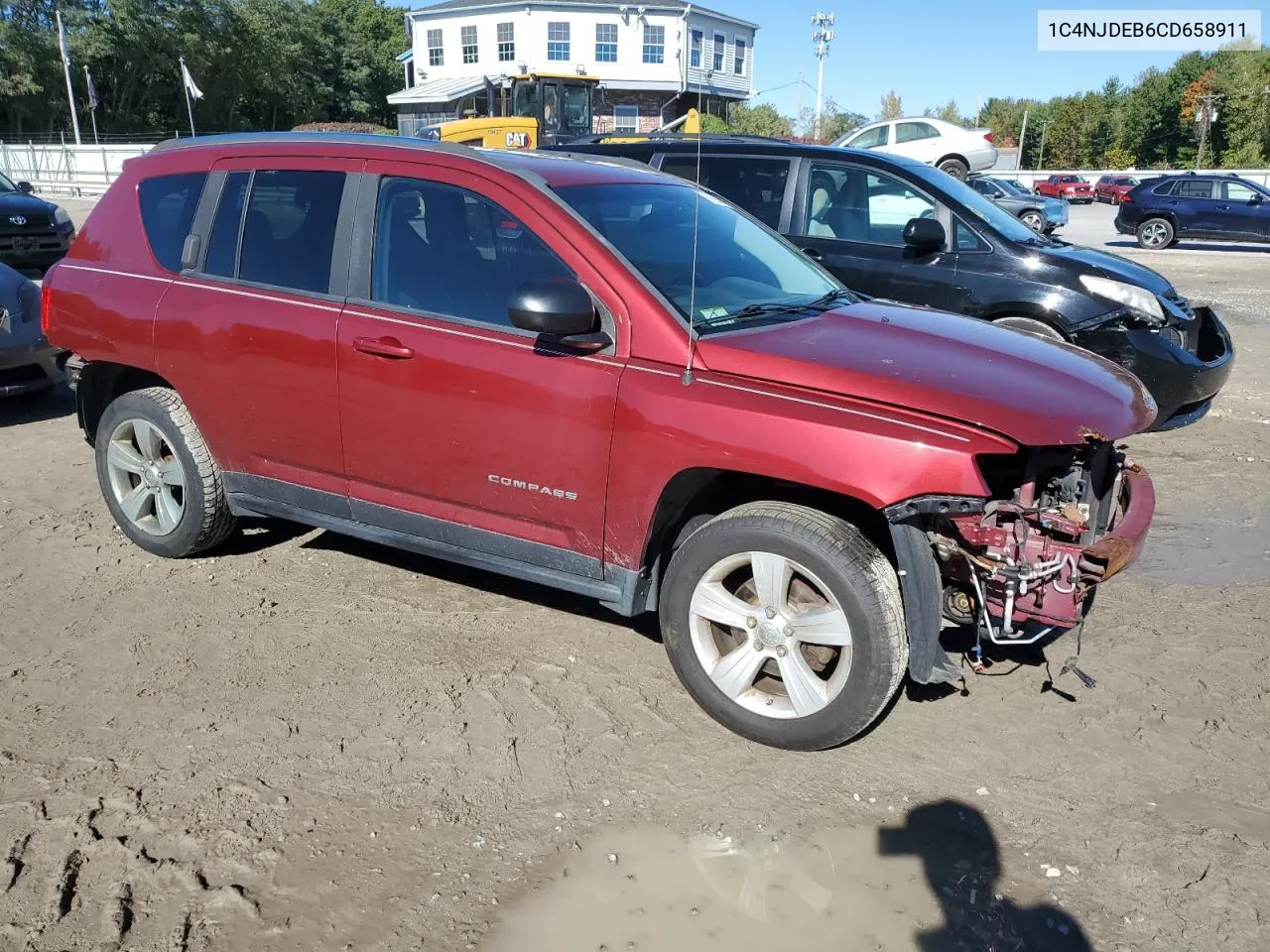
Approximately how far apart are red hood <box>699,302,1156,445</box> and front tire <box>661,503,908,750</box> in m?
0.45

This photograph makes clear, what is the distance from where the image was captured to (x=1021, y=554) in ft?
10.1

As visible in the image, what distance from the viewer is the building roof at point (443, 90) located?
4694cm

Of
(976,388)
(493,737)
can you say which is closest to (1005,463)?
(976,388)

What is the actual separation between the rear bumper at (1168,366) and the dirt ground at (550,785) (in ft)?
5.48

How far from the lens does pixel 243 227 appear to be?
4.38m

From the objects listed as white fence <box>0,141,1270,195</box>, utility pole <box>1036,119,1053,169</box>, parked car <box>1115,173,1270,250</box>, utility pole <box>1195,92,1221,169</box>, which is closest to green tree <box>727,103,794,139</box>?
parked car <box>1115,173,1270,250</box>

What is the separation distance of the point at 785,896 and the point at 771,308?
213 centimetres

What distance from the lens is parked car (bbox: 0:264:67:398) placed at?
7020mm

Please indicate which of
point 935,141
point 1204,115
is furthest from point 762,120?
point 1204,115

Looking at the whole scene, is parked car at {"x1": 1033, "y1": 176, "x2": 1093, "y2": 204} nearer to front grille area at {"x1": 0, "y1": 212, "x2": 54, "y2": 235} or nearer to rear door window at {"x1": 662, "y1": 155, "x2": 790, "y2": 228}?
front grille area at {"x1": 0, "y1": 212, "x2": 54, "y2": 235}

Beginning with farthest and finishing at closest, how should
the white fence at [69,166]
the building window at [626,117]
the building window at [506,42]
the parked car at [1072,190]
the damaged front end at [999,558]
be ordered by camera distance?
the building window at [626,117]
the building window at [506,42]
the parked car at [1072,190]
the white fence at [69,166]
the damaged front end at [999,558]

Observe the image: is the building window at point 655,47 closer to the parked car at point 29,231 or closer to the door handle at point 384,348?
the parked car at point 29,231

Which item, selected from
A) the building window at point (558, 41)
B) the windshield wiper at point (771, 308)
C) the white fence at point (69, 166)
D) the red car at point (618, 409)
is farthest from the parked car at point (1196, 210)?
the building window at point (558, 41)

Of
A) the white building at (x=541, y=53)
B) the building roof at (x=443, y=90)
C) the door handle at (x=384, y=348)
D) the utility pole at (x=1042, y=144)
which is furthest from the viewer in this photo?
the utility pole at (x=1042, y=144)
